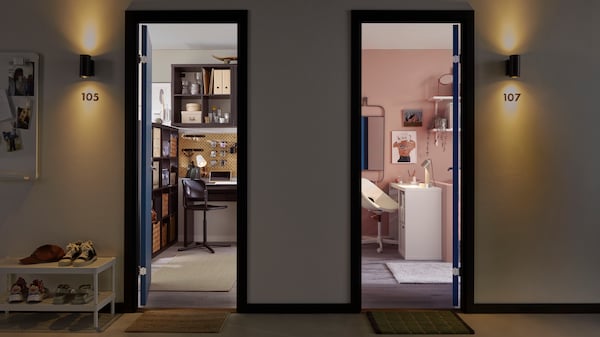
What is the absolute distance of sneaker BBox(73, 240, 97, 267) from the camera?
3.24 meters

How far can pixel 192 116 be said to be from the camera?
22.0ft

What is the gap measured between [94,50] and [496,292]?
3424mm

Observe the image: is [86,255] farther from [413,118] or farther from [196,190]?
[413,118]

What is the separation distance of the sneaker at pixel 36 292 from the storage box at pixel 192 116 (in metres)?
3.64

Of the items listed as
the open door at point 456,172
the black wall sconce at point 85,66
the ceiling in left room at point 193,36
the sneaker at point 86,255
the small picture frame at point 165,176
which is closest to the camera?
the sneaker at point 86,255

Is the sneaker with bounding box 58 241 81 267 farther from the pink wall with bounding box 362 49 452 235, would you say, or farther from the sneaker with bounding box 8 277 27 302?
the pink wall with bounding box 362 49 452 235

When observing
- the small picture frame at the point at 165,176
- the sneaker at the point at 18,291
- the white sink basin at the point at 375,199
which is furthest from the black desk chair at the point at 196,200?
the sneaker at the point at 18,291

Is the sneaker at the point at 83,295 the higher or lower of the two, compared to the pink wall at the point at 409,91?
lower

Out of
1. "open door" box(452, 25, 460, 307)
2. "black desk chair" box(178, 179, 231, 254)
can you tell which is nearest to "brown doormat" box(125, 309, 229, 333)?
"open door" box(452, 25, 460, 307)

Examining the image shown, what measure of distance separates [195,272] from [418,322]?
2.44 m

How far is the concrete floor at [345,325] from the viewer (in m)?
3.13

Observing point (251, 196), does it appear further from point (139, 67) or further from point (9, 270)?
point (9, 270)

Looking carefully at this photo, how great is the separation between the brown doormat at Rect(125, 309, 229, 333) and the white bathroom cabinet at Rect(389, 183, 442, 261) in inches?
110

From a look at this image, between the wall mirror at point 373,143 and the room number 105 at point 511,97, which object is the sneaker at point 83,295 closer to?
the room number 105 at point 511,97
